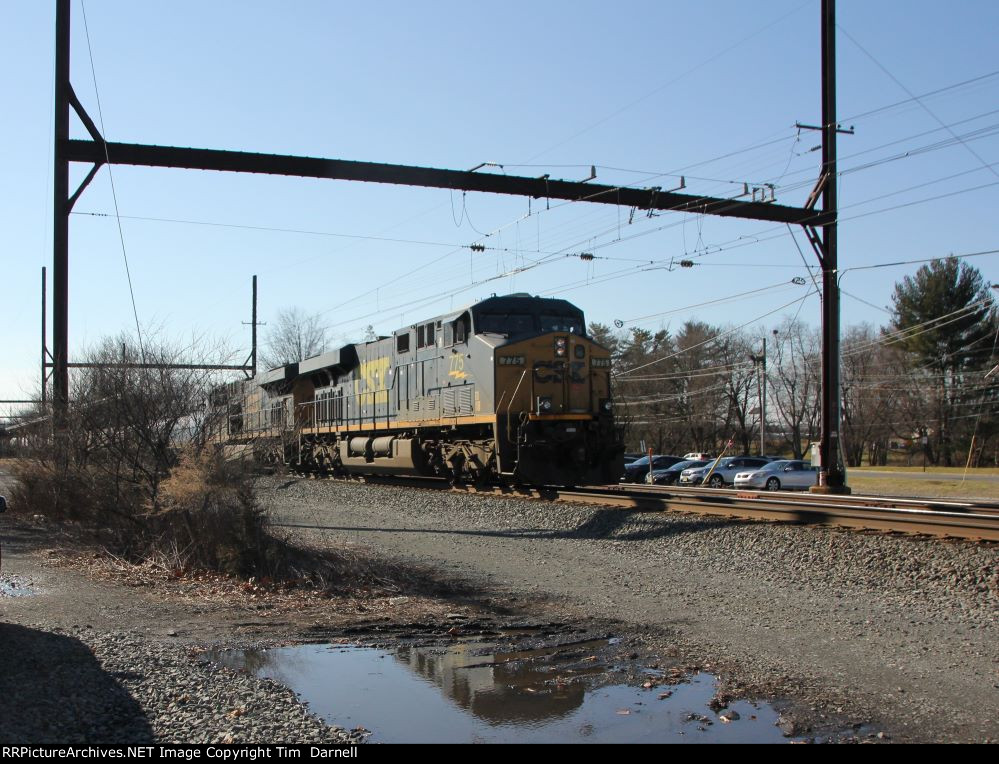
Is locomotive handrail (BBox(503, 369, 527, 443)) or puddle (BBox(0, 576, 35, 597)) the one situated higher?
locomotive handrail (BBox(503, 369, 527, 443))

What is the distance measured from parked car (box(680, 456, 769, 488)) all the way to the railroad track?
56.9 ft

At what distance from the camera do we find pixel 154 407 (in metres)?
12.8

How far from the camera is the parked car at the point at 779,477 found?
113 feet

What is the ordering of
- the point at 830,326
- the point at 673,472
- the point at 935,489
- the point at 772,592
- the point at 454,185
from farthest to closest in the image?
1. the point at 673,472
2. the point at 935,489
3. the point at 830,326
4. the point at 454,185
5. the point at 772,592

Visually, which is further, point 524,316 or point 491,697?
point 524,316

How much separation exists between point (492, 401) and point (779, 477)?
2003 cm

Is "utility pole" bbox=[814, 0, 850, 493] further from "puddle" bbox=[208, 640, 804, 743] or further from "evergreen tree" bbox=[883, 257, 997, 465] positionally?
"evergreen tree" bbox=[883, 257, 997, 465]

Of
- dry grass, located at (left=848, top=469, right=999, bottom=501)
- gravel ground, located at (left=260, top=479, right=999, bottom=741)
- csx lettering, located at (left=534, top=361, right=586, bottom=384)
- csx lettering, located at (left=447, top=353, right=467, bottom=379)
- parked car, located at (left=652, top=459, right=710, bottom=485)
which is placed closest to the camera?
gravel ground, located at (left=260, top=479, right=999, bottom=741)

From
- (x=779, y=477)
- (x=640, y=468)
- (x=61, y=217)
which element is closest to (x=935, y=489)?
(x=779, y=477)

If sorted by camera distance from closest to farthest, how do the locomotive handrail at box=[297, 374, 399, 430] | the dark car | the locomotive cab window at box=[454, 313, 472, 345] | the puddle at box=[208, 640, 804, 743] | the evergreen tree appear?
the puddle at box=[208, 640, 804, 743] < the locomotive cab window at box=[454, 313, 472, 345] < the locomotive handrail at box=[297, 374, 399, 430] < the dark car < the evergreen tree

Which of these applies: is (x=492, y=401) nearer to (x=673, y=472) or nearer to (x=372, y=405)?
(x=372, y=405)

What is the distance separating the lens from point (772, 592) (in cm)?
954

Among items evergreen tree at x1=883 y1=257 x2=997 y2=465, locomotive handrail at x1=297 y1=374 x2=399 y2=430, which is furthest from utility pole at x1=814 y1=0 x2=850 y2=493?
evergreen tree at x1=883 y1=257 x2=997 y2=465

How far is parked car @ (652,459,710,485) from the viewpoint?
37031 mm
